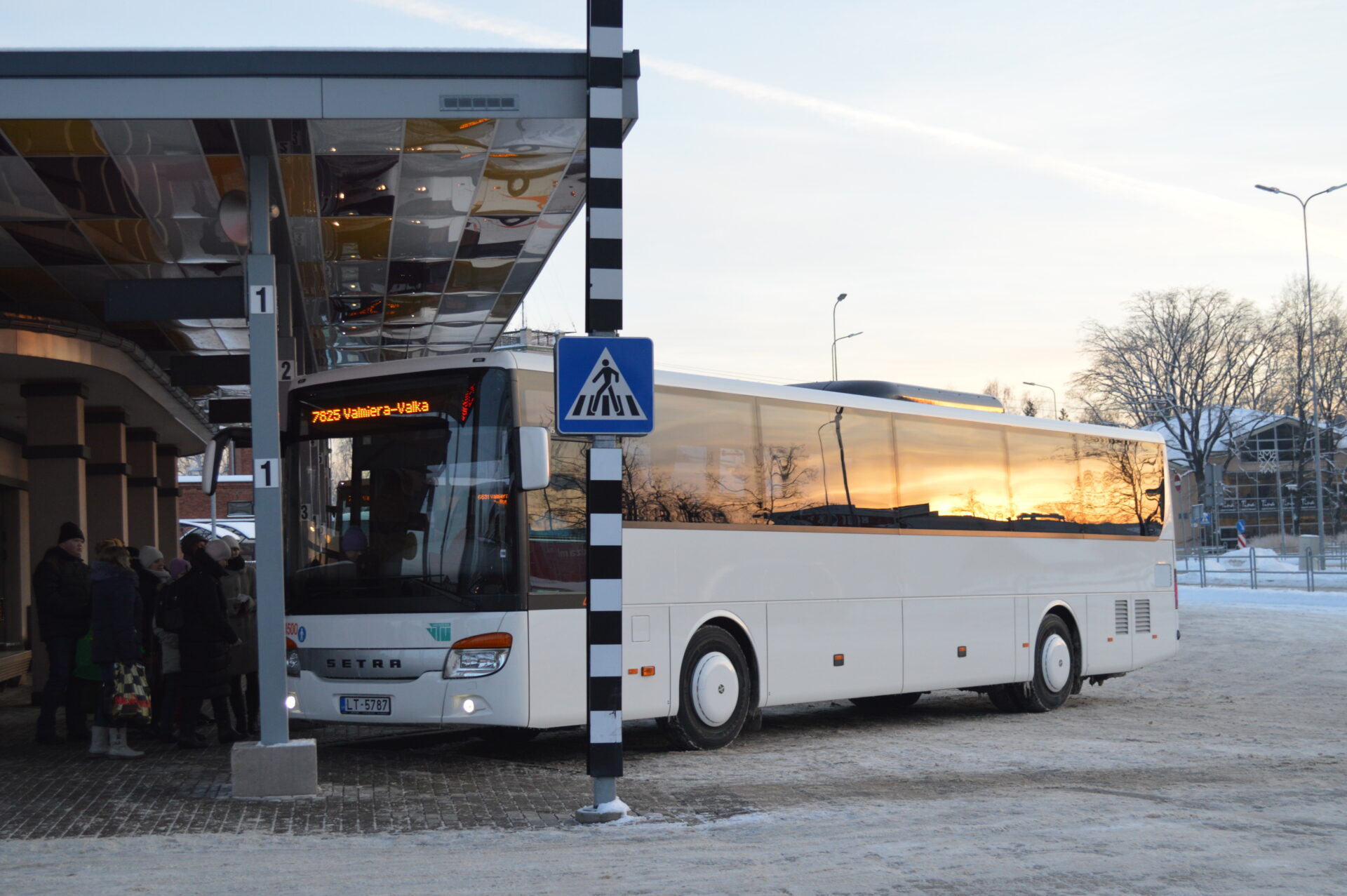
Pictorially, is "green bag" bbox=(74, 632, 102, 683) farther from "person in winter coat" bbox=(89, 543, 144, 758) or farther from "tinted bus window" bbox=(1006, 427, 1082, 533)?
"tinted bus window" bbox=(1006, 427, 1082, 533)

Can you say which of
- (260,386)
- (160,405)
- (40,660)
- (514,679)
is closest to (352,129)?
(260,386)

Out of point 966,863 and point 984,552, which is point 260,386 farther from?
point 984,552

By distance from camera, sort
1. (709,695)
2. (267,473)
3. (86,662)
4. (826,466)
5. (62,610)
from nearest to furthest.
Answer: (267,473) → (709,695) → (62,610) → (86,662) → (826,466)

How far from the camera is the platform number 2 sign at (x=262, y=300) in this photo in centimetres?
985

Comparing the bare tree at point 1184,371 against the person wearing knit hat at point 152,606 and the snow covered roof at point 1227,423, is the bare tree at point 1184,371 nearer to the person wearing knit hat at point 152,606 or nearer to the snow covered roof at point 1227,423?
the snow covered roof at point 1227,423

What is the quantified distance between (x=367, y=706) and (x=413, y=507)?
5.01 ft

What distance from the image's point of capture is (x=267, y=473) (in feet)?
31.9

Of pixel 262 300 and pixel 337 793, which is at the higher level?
pixel 262 300

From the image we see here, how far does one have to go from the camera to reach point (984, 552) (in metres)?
15.7

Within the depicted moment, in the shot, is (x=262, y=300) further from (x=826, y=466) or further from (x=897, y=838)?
(x=826, y=466)

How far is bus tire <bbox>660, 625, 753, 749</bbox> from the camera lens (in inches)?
479

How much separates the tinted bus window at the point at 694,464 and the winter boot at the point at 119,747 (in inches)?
174

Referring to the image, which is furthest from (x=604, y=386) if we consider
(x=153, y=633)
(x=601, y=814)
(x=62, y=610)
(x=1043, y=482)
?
(x=1043, y=482)

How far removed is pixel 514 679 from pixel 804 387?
506 cm
